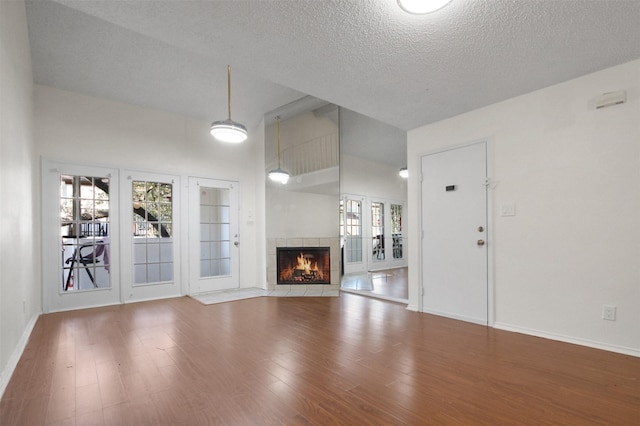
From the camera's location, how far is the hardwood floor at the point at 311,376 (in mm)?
1814

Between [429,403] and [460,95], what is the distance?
293 centimetres

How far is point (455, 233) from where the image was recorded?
379cm

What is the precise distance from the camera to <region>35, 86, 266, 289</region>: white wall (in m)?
4.28

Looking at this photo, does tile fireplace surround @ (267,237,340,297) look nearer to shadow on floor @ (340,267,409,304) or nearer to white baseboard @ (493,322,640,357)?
shadow on floor @ (340,267,409,304)

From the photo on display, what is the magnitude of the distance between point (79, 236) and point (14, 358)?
7.55ft

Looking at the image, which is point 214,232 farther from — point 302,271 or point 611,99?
point 611,99

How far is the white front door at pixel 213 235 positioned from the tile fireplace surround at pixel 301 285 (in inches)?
29.0

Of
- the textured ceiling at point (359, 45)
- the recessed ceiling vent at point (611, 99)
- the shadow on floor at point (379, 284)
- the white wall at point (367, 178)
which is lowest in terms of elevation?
the shadow on floor at point (379, 284)

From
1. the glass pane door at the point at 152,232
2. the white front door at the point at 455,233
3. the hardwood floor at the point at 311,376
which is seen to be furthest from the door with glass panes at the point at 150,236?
the white front door at the point at 455,233

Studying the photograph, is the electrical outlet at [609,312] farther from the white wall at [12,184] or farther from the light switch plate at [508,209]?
the white wall at [12,184]

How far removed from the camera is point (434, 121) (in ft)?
13.2

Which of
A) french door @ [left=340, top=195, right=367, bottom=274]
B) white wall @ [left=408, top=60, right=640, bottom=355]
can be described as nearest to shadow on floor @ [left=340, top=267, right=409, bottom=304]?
french door @ [left=340, top=195, right=367, bottom=274]

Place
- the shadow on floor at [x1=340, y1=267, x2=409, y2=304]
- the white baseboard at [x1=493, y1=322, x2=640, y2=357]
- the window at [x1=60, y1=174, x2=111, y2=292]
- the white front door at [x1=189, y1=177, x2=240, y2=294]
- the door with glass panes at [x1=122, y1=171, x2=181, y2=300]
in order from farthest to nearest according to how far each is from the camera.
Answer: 1. the white front door at [x1=189, y1=177, x2=240, y2=294]
2. the shadow on floor at [x1=340, y1=267, x2=409, y2=304]
3. the door with glass panes at [x1=122, y1=171, x2=181, y2=300]
4. the window at [x1=60, y1=174, x2=111, y2=292]
5. the white baseboard at [x1=493, y1=322, x2=640, y2=357]

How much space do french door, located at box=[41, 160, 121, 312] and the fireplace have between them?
8.55 ft
